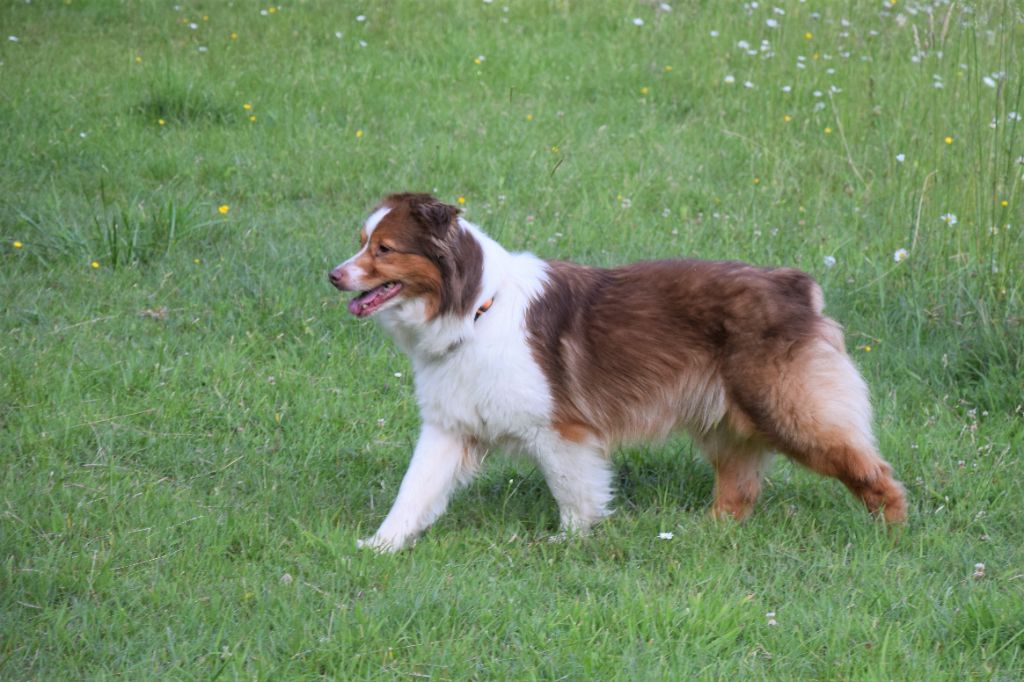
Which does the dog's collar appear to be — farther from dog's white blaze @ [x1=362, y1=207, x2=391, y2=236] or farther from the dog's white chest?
dog's white blaze @ [x1=362, y1=207, x2=391, y2=236]

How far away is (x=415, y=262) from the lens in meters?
4.49

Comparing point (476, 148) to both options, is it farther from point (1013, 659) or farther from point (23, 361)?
point (1013, 659)

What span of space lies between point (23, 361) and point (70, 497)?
1339 mm

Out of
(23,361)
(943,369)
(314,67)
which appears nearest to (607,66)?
(314,67)

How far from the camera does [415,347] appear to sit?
4.67m

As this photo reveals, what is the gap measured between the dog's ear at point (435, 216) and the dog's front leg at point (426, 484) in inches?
29.1

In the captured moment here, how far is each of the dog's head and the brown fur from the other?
317 millimetres

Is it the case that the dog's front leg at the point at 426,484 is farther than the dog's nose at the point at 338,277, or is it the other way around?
the dog's front leg at the point at 426,484

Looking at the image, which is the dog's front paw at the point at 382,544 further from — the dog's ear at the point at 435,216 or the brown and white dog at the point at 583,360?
the dog's ear at the point at 435,216

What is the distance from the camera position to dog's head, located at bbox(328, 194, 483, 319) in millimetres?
4461

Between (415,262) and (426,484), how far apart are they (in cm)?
81

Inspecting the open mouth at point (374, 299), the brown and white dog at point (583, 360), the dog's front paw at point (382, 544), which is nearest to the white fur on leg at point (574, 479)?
the brown and white dog at point (583, 360)

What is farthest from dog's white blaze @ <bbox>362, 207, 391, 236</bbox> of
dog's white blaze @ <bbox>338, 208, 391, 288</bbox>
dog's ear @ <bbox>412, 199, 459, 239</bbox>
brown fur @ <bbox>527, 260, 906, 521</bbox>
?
brown fur @ <bbox>527, 260, 906, 521</bbox>

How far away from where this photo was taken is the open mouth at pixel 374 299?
Result: 448 centimetres
